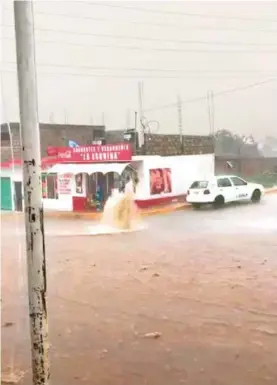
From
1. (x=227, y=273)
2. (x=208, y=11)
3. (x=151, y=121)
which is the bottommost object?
(x=227, y=273)

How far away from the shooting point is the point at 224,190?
4.93ft

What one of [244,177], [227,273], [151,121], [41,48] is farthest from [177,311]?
[41,48]

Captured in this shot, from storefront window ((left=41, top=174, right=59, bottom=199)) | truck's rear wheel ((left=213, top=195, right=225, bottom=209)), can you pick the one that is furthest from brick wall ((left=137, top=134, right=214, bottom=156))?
storefront window ((left=41, top=174, right=59, bottom=199))

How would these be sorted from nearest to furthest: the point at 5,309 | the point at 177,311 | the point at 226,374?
the point at 226,374 < the point at 177,311 < the point at 5,309

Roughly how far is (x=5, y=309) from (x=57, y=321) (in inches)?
6.8

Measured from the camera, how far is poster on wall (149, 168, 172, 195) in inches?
58.4

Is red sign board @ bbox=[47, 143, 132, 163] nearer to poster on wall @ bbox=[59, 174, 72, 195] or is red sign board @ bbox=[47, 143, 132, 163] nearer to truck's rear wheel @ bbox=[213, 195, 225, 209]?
poster on wall @ bbox=[59, 174, 72, 195]

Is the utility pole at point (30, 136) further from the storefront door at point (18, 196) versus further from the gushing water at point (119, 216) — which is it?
the gushing water at point (119, 216)

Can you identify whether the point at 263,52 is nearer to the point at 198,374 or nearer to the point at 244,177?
the point at 244,177

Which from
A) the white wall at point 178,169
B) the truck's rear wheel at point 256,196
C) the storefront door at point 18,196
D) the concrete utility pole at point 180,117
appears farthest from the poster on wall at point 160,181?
the storefront door at point 18,196

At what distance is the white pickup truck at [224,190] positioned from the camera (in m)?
1.49

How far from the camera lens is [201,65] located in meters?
1.50

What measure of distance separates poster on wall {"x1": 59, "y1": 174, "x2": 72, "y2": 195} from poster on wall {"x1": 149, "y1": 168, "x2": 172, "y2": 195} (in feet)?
0.80

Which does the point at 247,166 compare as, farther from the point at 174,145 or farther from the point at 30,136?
the point at 30,136
